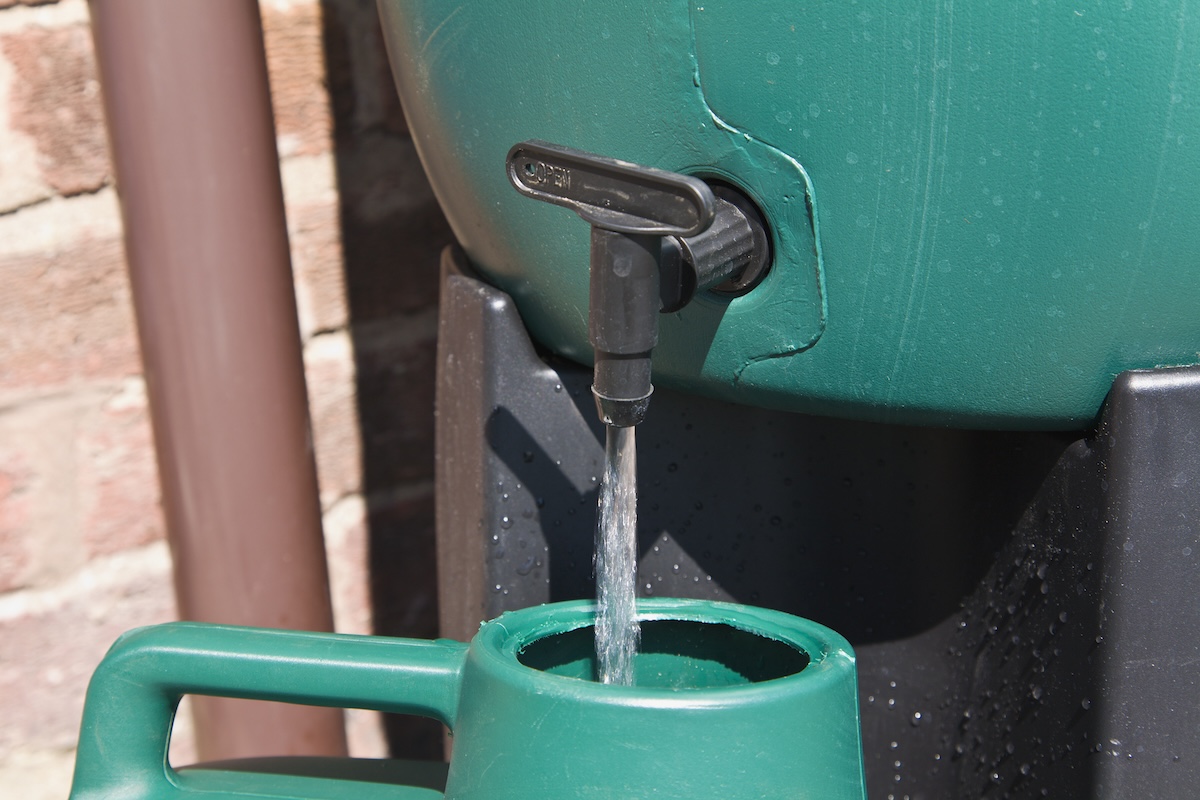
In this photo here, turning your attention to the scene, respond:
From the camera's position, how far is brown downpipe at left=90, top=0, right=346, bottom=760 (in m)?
0.72

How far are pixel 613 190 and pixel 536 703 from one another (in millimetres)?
181

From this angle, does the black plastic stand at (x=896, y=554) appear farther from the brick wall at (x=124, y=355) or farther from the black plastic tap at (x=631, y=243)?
the brick wall at (x=124, y=355)

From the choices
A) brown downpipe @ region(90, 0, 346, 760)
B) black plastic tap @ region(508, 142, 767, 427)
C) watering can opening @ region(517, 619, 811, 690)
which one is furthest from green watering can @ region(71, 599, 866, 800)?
brown downpipe @ region(90, 0, 346, 760)

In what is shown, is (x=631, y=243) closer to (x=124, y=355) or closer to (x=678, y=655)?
(x=678, y=655)

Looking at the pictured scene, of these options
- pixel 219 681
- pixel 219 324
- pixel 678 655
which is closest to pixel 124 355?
pixel 219 324

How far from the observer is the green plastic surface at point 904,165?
0.41 meters

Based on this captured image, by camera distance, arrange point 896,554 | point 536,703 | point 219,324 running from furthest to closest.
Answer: point 219,324 → point 896,554 → point 536,703

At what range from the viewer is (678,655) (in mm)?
504

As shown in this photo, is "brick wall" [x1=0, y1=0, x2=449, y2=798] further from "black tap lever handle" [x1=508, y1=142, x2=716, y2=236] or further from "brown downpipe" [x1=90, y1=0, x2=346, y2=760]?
"black tap lever handle" [x1=508, y1=142, x2=716, y2=236]

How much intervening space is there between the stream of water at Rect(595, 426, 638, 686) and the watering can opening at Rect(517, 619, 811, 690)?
1cm

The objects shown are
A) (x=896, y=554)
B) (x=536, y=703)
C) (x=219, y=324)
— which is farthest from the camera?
(x=219, y=324)

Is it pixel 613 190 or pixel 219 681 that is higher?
pixel 613 190

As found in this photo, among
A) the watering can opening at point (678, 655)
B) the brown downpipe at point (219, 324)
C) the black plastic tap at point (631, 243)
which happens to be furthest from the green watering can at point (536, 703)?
the brown downpipe at point (219, 324)

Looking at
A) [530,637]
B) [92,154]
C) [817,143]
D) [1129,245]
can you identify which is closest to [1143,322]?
[1129,245]
